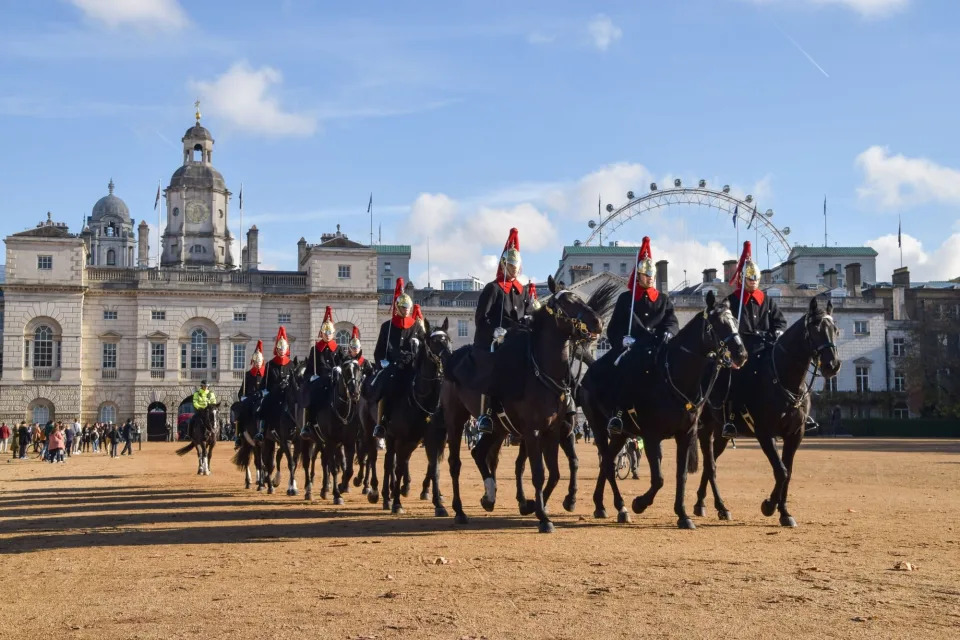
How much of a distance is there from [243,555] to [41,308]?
82560 mm

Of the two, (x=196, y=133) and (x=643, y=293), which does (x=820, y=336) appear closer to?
(x=643, y=293)

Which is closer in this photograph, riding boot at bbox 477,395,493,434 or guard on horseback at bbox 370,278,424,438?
riding boot at bbox 477,395,493,434

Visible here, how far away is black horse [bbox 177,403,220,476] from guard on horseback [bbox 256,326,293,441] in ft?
21.0

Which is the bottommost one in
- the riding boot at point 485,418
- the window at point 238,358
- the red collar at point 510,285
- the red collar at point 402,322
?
the riding boot at point 485,418

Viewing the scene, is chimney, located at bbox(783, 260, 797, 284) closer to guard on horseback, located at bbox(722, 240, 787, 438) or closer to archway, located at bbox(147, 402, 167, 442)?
archway, located at bbox(147, 402, 167, 442)

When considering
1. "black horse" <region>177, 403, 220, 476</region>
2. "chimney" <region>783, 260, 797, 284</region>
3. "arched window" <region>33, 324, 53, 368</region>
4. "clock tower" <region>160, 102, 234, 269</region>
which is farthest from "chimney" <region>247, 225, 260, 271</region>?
"black horse" <region>177, 403, 220, 476</region>

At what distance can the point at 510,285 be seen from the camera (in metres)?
16.0

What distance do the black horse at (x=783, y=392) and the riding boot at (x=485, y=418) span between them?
142 inches

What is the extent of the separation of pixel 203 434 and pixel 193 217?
2898 inches

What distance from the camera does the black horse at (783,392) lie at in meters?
14.8

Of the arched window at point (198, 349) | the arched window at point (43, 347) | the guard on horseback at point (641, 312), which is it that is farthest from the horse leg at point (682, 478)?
the arched window at point (43, 347)

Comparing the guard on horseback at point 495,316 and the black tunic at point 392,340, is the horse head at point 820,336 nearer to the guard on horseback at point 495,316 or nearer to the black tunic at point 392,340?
the guard on horseback at point 495,316

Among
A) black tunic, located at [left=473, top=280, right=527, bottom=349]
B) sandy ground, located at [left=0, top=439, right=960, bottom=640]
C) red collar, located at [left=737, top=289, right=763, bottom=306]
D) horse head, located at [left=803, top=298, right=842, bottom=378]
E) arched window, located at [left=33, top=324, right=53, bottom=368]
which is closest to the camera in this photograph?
sandy ground, located at [left=0, top=439, right=960, bottom=640]

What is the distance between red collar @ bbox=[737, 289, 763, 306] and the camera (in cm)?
1719
